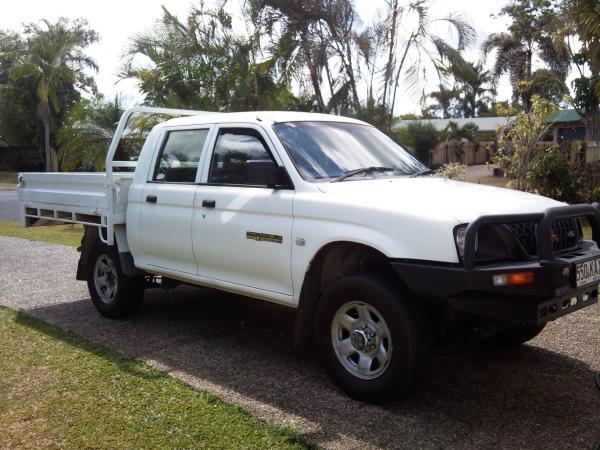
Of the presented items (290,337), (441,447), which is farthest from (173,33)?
(441,447)

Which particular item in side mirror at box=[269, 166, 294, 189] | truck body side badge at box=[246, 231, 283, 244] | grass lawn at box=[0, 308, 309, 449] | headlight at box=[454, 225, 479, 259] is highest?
side mirror at box=[269, 166, 294, 189]

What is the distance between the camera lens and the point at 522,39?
32688mm

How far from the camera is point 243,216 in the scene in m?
5.05

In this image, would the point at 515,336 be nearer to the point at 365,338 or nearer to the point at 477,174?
the point at 365,338

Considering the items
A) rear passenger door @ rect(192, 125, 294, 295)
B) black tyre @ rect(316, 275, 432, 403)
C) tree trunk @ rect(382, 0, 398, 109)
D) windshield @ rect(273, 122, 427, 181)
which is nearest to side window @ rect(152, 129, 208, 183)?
rear passenger door @ rect(192, 125, 294, 295)

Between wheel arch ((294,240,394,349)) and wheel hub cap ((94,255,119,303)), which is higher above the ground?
wheel arch ((294,240,394,349))

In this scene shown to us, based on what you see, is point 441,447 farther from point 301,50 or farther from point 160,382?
point 301,50

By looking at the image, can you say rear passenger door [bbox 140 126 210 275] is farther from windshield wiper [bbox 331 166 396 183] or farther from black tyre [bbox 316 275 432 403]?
black tyre [bbox 316 275 432 403]

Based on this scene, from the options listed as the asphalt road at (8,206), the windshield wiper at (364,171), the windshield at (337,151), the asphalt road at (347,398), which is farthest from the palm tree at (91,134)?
the windshield wiper at (364,171)

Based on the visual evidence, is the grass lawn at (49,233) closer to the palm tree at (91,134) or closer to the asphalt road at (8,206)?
the palm tree at (91,134)

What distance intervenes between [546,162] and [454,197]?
1131 centimetres

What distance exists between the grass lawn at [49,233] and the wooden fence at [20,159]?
28844mm

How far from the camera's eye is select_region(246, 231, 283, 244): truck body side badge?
4.76 m

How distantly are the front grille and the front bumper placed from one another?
4.9 inches
